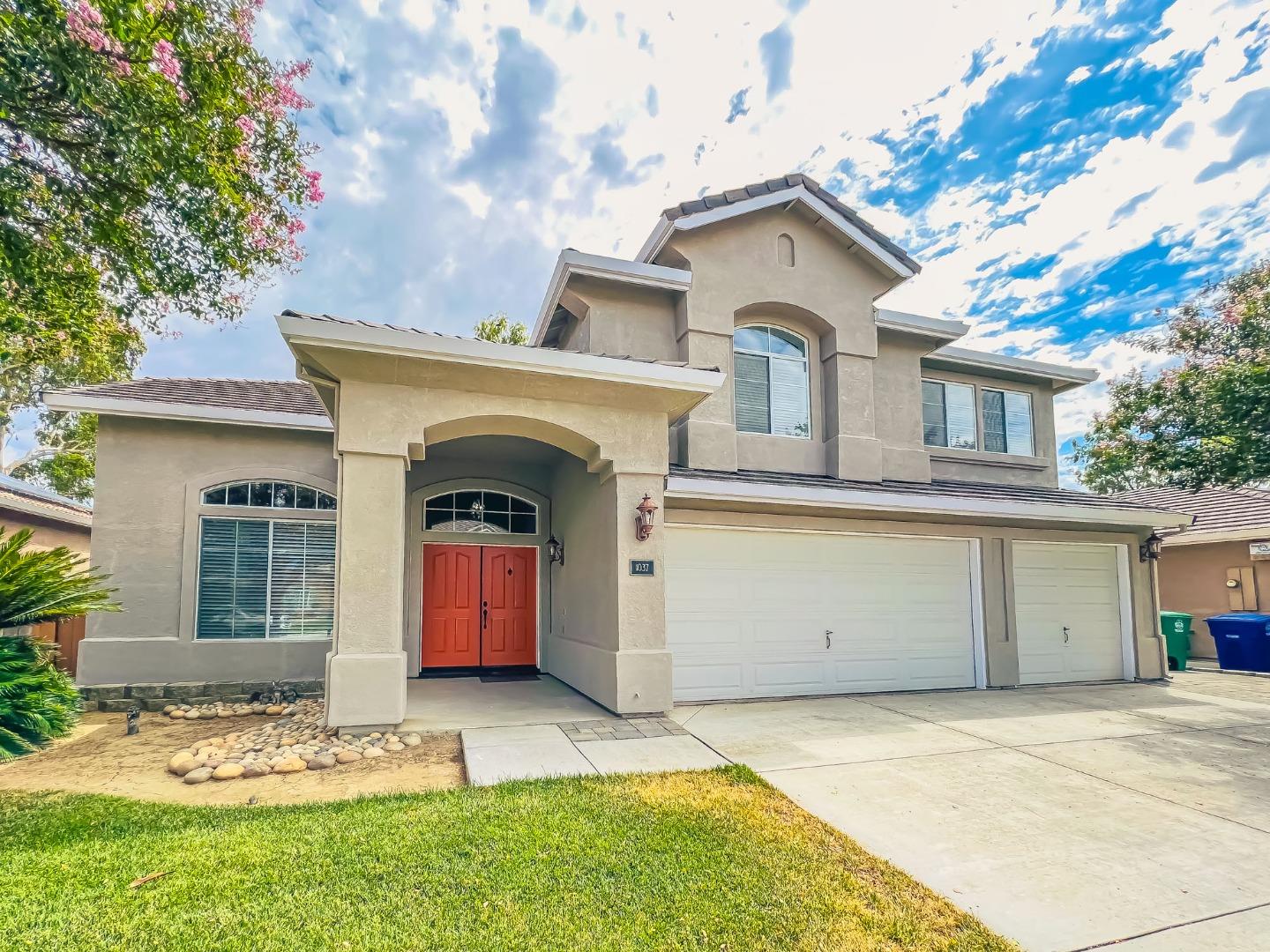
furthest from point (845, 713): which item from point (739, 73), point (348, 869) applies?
point (739, 73)

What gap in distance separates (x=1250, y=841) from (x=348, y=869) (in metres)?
5.61

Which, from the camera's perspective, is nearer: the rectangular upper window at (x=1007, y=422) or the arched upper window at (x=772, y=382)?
the arched upper window at (x=772, y=382)

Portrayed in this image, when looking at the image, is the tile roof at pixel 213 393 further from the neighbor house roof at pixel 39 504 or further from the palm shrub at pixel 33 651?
the palm shrub at pixel 33 651

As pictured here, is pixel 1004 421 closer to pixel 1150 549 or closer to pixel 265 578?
pixel 1150 549

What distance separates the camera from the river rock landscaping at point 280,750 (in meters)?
5.50

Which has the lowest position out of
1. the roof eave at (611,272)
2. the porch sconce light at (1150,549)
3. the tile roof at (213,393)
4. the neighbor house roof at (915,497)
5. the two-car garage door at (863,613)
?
the two-car garage door at (863,613)

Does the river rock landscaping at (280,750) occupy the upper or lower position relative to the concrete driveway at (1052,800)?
upper

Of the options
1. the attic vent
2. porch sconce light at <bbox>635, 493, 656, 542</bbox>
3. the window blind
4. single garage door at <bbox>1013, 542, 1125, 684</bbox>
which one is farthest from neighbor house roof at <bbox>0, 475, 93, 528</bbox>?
single garage door at <bbox>1013, 542, 1125, 684</bbox>

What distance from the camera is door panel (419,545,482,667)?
34.7 feet

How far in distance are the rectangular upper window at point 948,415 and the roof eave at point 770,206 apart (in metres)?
2.30

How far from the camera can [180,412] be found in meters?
8.91

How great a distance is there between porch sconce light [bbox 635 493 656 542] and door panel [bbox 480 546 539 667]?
3.99 meters

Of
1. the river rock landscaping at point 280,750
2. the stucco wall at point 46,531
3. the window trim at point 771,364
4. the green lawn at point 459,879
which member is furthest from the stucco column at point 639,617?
the stucco wall at point 46,531

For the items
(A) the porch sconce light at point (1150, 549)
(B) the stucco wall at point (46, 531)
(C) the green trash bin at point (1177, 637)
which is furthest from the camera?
(C) the green trash bin at point (1177, 637)
